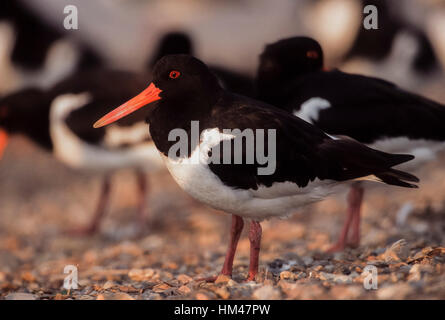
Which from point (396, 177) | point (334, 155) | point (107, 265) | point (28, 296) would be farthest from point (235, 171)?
point (107, 265)

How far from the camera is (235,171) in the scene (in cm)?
383

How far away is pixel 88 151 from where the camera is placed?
695 cm

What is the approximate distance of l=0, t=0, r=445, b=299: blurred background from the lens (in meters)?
5.60

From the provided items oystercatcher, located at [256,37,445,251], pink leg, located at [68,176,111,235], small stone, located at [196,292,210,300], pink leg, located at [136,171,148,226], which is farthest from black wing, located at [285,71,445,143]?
pink leg, located at [68,176,111,235]

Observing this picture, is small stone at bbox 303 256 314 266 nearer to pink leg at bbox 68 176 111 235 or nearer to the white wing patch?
the white wing patch

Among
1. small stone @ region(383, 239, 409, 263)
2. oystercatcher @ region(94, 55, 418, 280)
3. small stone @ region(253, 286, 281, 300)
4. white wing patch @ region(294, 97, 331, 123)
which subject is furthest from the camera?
white wing patch @ region(294, 97, 331, 123)

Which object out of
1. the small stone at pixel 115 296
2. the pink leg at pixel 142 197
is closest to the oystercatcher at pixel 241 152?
the small stone at pixel 115 296

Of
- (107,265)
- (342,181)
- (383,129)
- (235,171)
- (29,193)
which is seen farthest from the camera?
(29,193)

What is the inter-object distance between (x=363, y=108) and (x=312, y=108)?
1.35ft

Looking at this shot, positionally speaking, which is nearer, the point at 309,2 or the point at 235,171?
the point at 235,171

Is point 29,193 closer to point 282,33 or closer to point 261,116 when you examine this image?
point 261,116

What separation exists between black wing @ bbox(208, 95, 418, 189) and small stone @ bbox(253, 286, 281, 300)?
0.60 meters

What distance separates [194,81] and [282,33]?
11426 millimetres
